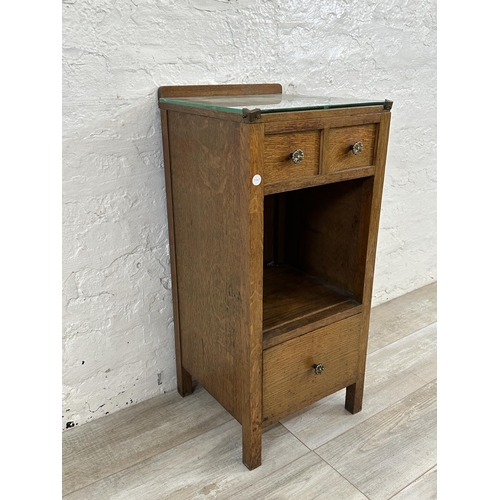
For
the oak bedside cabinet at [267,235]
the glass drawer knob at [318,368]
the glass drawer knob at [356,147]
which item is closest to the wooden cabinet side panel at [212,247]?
the oak bedside cabinet at [267,235]

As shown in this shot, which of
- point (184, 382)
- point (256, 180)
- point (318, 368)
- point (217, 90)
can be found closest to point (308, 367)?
point (318, 368)

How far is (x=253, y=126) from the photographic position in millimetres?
1151

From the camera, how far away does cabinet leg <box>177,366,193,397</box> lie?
5.81ft

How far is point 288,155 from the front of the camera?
1.24 m

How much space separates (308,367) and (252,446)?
277 mm

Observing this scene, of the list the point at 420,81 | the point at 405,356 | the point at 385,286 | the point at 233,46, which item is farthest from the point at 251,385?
the point at 420,81

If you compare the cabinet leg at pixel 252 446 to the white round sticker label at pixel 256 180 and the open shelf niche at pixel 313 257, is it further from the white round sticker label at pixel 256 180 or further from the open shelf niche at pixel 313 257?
the white round sticker label at pixel 256 180

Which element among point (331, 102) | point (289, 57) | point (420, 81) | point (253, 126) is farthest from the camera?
point (420, 81)

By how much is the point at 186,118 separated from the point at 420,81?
1.35 metres

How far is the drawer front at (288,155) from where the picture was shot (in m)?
1.21

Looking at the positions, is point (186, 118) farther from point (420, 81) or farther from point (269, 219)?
point (420, 81)

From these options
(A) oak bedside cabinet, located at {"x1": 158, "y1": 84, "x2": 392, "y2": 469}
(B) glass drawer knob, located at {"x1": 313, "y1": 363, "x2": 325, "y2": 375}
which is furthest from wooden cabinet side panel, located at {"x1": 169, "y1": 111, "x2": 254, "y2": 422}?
(B) glass drawer knob, located at {"x1": 313, "y1": 363, "x2": 325, "y2": 375}

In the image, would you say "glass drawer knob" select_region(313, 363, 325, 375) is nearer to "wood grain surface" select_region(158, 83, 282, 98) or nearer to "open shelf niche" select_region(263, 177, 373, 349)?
"open shelf niche" select_region(263, 177, 373, 349)

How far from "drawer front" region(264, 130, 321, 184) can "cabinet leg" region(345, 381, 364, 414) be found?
Result: 777 millimetres
